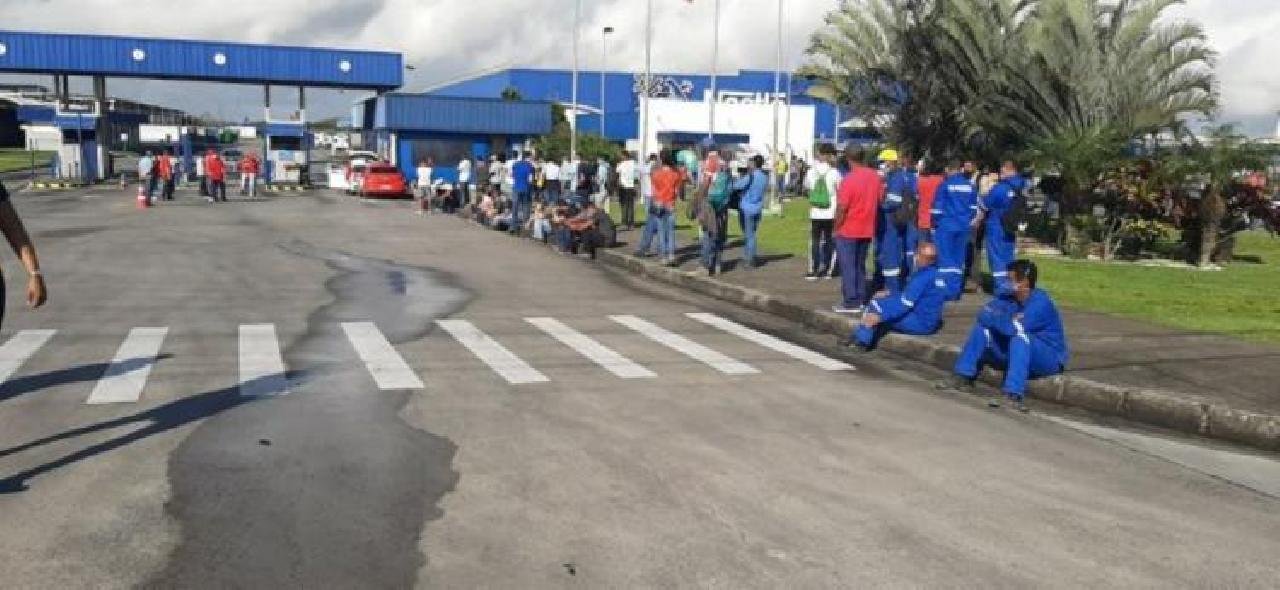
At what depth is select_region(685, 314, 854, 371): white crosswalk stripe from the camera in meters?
9.94

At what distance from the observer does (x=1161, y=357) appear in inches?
387

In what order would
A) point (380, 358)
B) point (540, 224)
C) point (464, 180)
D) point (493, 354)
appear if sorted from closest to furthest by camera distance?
point (380, 358) < point (493, 354) < point (540, 224) < point (464, 180)

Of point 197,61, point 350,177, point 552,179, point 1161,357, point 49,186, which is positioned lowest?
point 1161,357

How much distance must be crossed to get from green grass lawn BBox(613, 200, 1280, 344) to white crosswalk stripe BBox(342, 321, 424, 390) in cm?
789

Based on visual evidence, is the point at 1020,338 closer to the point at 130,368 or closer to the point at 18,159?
the point at 130,368

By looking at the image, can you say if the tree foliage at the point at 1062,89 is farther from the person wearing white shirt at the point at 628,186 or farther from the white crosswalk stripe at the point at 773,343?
the white crosswalk stripe at the point at 773,343

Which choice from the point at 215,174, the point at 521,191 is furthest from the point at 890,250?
the point at 215,174

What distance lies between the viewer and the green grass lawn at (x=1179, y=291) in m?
12.3

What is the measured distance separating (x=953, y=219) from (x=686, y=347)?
3.76 m

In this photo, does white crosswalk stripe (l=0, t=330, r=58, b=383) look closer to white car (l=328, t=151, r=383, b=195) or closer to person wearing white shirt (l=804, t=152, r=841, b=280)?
person wearing white shirt (l=804, t=152, r=841, b=280)

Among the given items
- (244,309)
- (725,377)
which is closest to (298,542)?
(725,377)

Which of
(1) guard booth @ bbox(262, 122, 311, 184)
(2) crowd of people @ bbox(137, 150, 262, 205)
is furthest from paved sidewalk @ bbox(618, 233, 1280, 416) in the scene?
(1) guard booth @ bbox(262, 122, 311, 184)

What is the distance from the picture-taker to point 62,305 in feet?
41.4

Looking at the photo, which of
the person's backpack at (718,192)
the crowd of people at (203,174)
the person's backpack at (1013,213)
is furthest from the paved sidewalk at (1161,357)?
the crowd of people at (203,174)
